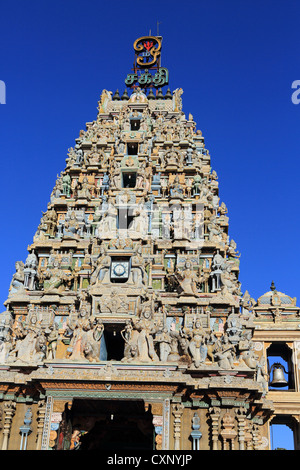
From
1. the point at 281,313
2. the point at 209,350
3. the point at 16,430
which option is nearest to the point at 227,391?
the point at 209,350

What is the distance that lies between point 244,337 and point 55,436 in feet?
32.7

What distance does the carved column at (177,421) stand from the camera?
2145 cm

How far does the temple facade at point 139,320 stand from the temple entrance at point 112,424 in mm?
56

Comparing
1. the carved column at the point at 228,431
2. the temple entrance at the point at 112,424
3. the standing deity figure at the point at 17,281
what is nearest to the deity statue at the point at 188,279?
the temple entrance at the point at 112,424

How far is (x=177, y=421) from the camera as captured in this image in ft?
71.4

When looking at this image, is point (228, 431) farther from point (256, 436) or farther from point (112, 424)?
point (112, 424)

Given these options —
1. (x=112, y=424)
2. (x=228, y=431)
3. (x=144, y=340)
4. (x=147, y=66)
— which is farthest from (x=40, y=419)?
(x=147, y=66)

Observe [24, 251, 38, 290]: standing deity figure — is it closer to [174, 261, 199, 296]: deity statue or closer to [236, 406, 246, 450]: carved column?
[174, 261, 199, 296]: deity statue

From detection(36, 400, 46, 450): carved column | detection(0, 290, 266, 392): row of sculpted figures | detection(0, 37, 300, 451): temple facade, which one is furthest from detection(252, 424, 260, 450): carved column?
detection(36, 400, 46, 450): carved column

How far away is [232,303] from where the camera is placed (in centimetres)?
2559

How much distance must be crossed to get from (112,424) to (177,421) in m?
4.39

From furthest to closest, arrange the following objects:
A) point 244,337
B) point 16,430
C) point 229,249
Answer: point 229,249 → point 244,337 → point 16,430

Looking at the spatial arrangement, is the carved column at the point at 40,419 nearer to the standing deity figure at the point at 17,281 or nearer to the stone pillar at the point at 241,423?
the standing deity figure at the point at 17,281

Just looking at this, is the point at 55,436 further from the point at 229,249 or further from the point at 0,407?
the point at 229,249
